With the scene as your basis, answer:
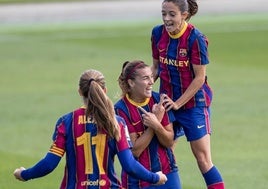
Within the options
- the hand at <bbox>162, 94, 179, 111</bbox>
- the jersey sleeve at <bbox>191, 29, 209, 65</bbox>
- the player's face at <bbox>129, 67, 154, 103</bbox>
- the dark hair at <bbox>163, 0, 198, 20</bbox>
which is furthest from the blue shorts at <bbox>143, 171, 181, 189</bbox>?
→ the dark hair at <bbox>163, 0, 198, 20</bbox>

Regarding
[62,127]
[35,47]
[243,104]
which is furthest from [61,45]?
[62,127]

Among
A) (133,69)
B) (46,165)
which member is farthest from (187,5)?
(46,165)

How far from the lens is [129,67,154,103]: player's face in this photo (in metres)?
10.1

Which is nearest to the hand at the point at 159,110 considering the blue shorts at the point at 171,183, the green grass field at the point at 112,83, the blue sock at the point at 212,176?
the blue shorts at the point at 171,183

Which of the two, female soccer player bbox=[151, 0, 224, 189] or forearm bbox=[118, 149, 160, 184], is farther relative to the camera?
female soccer player bbox=[151, 0, 224, 189]

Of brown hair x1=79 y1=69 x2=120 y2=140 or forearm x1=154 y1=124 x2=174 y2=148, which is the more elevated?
brown hair x1=79 y1=69 x2=120 y2=140

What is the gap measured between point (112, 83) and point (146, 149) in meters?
12.1

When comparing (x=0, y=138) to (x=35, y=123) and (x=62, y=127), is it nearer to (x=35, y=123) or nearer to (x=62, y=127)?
(x=35, y=123)

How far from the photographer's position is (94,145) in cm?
916

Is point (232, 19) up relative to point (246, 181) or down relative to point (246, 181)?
up

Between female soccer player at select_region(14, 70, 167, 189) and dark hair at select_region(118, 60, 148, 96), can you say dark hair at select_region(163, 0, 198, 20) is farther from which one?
female soccer player at select_region(14, 70, 167, 189)

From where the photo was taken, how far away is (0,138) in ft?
55.2

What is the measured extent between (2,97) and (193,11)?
33.6 feet

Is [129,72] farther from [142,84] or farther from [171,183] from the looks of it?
[171,183]
